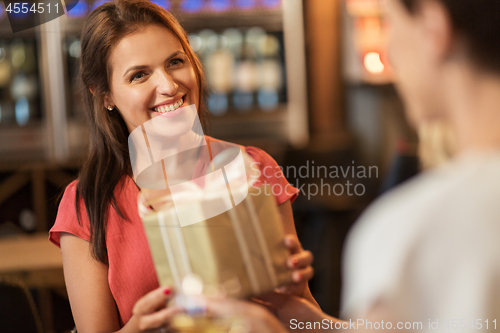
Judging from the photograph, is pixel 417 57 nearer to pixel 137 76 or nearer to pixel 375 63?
pixel 137 76

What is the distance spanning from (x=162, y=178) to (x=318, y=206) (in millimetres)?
237

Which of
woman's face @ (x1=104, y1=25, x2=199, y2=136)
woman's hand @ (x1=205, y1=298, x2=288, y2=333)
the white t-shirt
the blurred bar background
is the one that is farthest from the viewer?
the blurred bar background

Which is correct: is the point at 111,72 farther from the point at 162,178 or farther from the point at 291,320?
the point at 291,320

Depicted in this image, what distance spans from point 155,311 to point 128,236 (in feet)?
0.42

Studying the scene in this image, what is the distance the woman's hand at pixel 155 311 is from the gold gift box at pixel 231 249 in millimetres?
27

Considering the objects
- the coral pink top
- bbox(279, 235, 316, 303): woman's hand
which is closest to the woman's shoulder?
the coral pink top

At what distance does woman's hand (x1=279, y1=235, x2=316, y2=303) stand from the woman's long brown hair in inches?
9.6

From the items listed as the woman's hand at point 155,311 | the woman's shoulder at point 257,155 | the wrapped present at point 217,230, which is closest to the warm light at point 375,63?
the woman's shoulder at point 257,155

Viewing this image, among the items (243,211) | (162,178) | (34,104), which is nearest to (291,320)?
(243,211)

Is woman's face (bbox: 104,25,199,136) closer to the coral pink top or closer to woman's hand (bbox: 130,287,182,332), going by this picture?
the coral pink top

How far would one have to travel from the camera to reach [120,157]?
678 mm

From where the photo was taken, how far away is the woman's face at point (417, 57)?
37cm

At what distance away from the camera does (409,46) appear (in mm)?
376

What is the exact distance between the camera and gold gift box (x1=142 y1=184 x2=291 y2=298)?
1.65 ft
